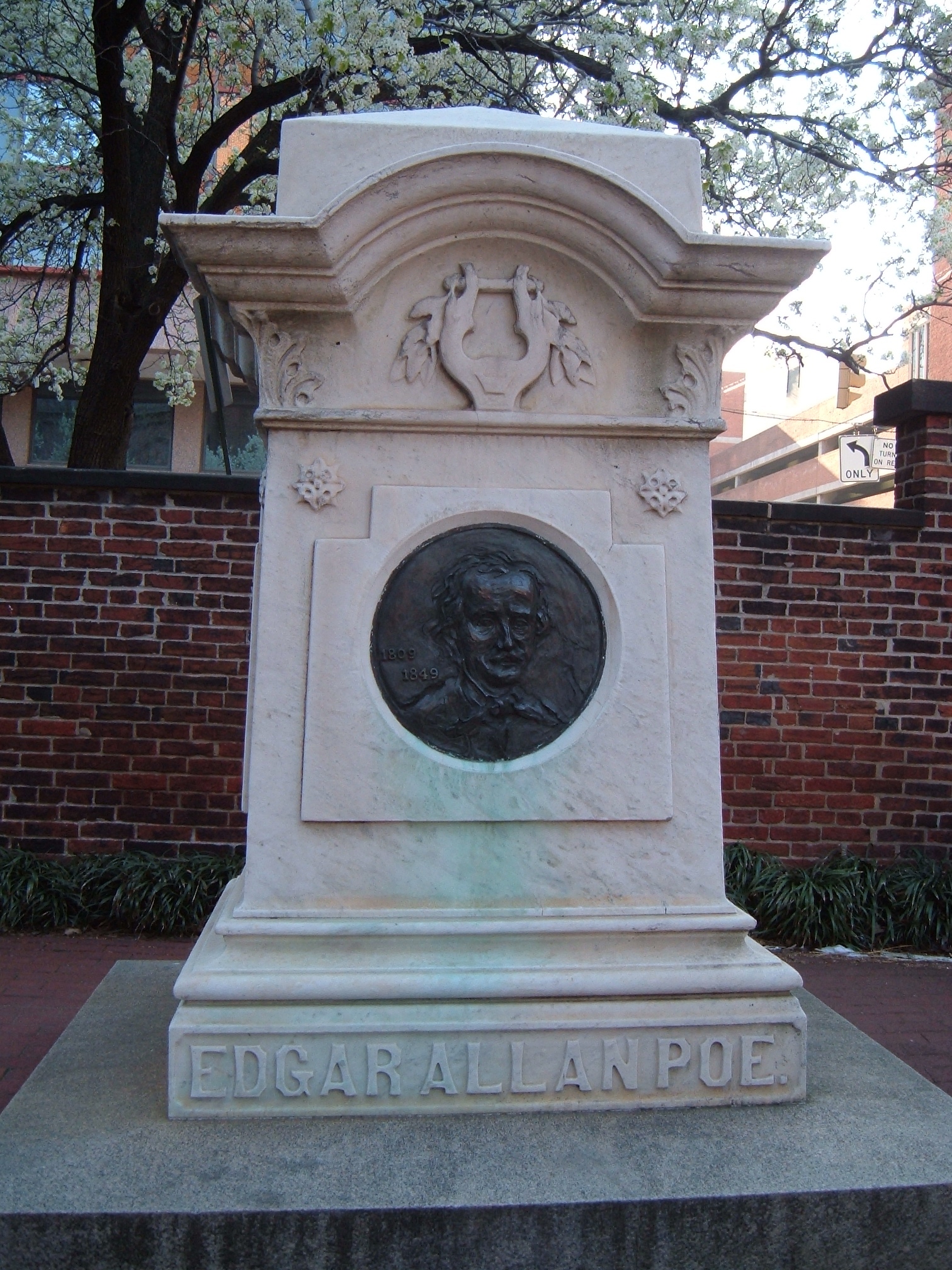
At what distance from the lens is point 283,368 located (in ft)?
9.45

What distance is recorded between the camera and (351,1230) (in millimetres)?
2201

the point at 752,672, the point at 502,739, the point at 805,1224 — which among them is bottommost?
the point at 805,1224

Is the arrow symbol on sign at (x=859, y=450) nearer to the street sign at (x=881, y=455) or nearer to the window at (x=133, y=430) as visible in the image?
the street sign at (x=881, y=455)

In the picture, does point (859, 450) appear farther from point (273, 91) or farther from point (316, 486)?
point (316, 486)

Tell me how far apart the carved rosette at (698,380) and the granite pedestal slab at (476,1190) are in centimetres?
176

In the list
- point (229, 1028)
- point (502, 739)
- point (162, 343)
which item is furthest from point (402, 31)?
point (162, 343)

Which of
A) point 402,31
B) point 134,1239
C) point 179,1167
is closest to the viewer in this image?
point 134,1239

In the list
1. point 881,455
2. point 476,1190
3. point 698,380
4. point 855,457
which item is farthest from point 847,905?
point 855,457

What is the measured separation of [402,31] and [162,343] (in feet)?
31.0

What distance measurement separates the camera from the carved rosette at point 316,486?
2.87 metres

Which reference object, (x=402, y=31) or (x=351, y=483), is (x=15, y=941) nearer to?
(x=351, y=483)

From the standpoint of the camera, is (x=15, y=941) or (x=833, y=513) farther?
(x=833, y=513)

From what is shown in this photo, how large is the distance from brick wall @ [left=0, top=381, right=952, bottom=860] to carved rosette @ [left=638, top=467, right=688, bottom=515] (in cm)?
335

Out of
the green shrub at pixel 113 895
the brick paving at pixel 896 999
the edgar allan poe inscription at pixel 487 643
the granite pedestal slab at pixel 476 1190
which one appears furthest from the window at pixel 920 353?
the granite pedestal slab at pixel 476 1190
